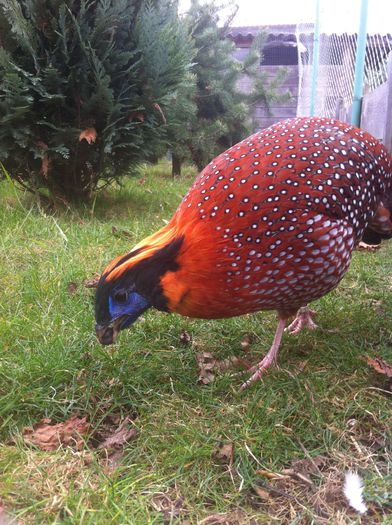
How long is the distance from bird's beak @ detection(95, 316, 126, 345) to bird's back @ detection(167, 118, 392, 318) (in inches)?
9.8

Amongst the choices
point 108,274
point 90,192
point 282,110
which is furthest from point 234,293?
point 282,110

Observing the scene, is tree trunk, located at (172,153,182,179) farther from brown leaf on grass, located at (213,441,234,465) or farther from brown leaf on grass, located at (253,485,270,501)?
brown leaf on grass, located at (253,485,270,501)

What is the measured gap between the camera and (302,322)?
2.81 m

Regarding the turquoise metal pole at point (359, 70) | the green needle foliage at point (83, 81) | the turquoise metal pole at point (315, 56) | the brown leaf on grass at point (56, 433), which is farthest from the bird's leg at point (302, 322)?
the turquoise metal pole at point (315, 56)

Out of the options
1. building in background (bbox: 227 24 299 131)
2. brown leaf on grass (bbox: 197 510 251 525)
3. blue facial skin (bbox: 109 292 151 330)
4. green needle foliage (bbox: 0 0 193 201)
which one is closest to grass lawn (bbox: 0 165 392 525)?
brown leaf on grass (bbox: 197 510 251 525)

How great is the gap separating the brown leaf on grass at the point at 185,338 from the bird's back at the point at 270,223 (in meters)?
0.62

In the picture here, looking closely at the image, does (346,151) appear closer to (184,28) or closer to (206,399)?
(206,399)

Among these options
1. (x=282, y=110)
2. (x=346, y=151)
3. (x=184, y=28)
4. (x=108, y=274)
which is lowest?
(x=282, y=110)

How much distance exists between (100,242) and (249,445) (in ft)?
7.76

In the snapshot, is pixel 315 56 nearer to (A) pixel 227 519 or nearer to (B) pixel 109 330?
(B) pixel 109 330

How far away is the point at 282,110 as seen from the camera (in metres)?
10.8

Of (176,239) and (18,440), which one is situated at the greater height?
(176,239)

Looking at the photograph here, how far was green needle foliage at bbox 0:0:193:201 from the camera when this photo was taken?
4.00 m

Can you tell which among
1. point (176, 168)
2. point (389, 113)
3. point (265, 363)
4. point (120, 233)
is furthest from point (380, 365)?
point (176, 168)
